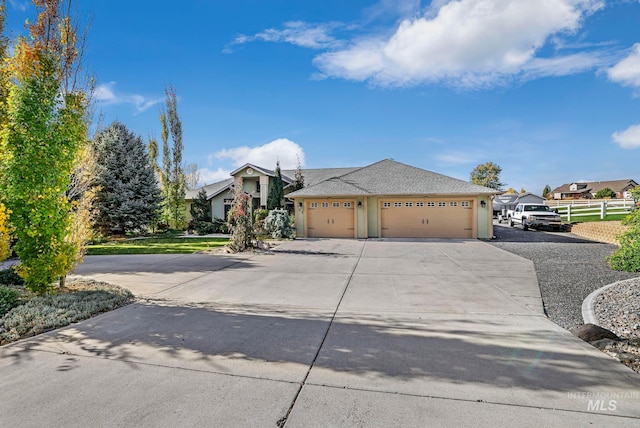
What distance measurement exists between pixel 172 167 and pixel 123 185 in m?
6.55

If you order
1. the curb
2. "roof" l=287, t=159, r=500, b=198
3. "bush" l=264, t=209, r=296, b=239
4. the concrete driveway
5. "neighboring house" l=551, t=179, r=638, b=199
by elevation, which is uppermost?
"neighboring house" l=551, t=179, r=638, b=199

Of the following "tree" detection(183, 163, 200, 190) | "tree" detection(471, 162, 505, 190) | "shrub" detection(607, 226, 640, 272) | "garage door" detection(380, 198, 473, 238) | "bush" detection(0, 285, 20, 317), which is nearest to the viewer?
"bush" detection(0, 285, 20, 317)

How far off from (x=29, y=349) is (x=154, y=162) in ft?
84.1

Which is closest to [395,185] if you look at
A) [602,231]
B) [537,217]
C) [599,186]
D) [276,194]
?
[276,194]

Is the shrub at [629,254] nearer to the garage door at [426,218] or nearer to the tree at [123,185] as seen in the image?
the garage door at [426,218]

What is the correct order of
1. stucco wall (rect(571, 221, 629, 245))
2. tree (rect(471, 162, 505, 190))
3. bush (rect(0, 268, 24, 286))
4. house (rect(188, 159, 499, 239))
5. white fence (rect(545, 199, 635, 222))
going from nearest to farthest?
1. bush (rect(0, 268, 24, 286))
2. stucco wall (rect(571, 221, 629, 245))
3. house (rect(188, 159, 499, 239))
4. white fence (rect(545, 199, 635, 222))
5. tree (rect(471, 162, 505, 190))

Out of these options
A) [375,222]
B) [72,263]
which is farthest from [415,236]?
[72,263]

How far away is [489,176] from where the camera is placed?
56375mm

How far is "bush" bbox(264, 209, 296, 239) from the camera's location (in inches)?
696

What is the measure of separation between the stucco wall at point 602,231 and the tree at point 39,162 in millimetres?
18914

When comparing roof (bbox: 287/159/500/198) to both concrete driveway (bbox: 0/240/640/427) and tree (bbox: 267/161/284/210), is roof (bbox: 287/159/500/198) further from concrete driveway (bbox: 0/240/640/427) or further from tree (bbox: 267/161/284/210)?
concrete driveway (bbox: 0/240/640/427)

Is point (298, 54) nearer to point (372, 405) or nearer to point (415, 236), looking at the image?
point (415, 236)

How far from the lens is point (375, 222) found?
18.4 metres
